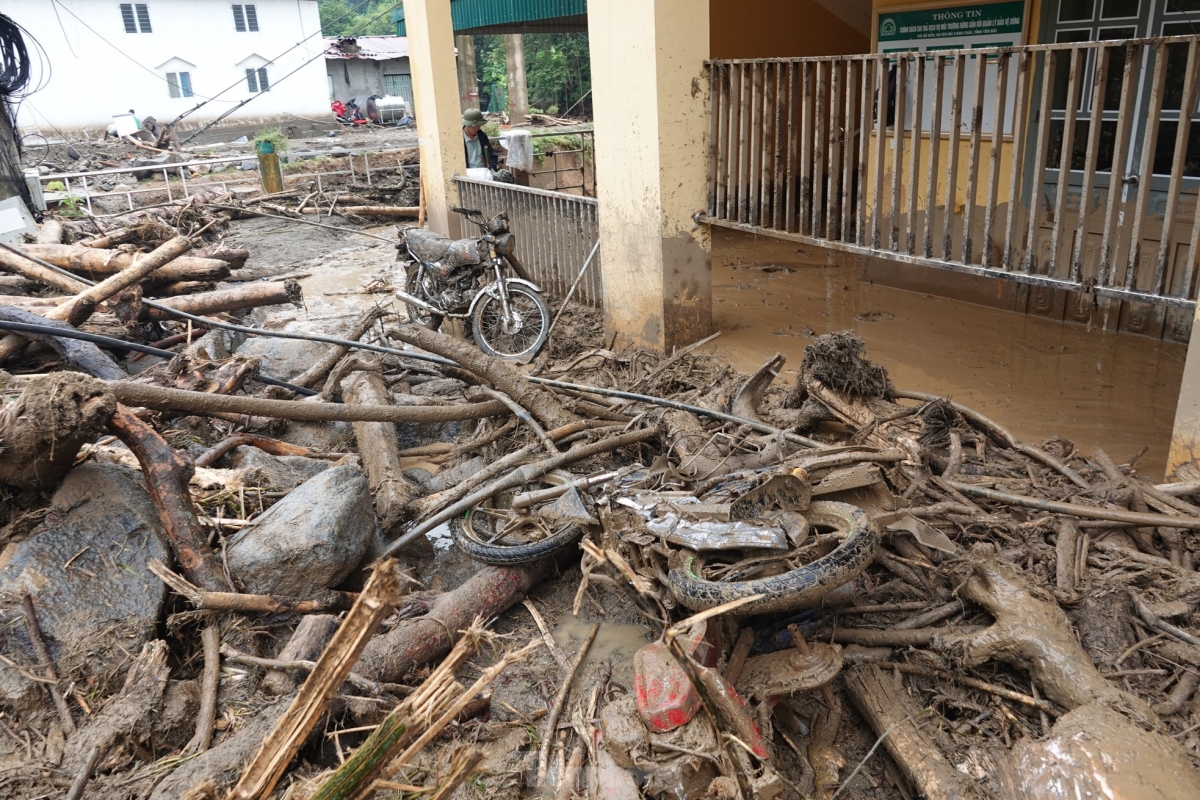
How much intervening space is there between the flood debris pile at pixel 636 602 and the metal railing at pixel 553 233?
12.3 feet

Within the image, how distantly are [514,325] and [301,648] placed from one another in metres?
4.92

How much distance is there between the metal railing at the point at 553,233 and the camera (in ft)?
30.1

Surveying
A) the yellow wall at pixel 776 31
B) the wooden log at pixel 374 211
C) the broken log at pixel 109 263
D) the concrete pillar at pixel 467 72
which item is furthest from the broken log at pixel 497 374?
the concrete pillar at pixel 467 72

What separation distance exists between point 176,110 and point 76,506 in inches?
1282

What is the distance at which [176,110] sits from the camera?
31625 mm

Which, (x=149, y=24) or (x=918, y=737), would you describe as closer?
(x=918, y=737)

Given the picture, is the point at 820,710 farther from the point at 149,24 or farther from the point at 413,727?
the point at 149,24

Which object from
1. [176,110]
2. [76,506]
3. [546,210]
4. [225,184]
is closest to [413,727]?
[76,506]

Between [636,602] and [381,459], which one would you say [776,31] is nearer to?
[381,459]

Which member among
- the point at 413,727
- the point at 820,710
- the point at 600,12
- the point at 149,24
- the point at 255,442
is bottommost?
the point at 820,710

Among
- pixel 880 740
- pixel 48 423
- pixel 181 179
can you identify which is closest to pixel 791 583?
pixel 880 740

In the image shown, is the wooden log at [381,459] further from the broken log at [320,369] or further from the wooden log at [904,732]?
the wooden log at [904,732]

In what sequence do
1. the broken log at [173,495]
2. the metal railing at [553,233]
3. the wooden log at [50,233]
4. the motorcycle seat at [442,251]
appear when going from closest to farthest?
the broken log at [173,495]
the motorcycle seat at [442,251]
the metal railing at [553,233]
the wooden log at [50,233]

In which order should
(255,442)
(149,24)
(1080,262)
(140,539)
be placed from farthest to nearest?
1. (149,24)
2. (255,442)
3. (1080,262)
4. (140,539)
